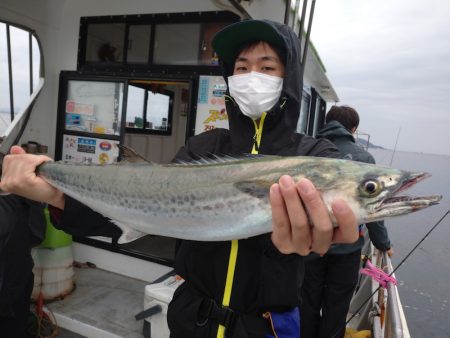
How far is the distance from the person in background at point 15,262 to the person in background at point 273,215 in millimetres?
1423

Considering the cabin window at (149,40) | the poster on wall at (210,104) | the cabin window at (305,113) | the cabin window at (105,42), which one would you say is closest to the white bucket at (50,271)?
the poster on wall at (210,104)

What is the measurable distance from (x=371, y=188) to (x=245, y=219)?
59 cm

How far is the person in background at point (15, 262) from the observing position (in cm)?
322

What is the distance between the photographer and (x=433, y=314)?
1471cm

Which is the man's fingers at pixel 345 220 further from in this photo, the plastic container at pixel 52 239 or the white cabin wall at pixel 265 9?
the plastic container at pixel 52 239

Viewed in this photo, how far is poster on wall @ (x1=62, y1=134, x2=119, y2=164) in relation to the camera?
548 centimetres

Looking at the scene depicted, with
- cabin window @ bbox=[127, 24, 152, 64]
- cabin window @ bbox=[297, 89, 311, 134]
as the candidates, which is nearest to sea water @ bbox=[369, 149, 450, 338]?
cabin window @ bbox=[297, 89, 311, 134]

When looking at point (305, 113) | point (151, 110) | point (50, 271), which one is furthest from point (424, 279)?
point (50, 271)

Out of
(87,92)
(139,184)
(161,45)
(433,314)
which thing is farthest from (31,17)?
(433,314)

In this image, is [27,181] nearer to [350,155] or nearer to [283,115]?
[283,115]

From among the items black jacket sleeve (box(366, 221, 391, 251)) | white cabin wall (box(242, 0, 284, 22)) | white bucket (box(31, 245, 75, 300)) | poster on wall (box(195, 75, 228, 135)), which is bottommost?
white bucket (box(31, 245, 75, 300))

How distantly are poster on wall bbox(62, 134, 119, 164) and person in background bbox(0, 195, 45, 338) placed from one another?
76.6 inches

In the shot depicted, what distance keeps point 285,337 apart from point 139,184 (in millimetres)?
1170

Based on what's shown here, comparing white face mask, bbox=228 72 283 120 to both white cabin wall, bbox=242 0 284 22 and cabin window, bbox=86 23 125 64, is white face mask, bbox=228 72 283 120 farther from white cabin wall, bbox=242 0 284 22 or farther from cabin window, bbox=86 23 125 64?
cabin window, bbox=86 23 125 64
